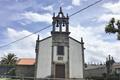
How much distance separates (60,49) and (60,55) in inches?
36.6

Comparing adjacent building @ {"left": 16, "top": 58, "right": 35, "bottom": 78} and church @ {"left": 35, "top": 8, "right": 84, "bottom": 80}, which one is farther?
adjacent building @ {"left": 16, "top": 58, "right": 35, "bottom": 78}

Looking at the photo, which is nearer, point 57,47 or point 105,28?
point 105,28

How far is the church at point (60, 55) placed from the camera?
37.5 m

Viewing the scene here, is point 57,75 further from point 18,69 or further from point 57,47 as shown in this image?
point 18,69

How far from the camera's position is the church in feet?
123

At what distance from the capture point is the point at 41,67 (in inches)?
1473

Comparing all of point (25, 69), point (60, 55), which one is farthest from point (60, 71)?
point (25, 69)

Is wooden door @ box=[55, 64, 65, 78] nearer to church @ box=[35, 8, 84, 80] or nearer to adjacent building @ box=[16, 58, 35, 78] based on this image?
church @ box=[35, 8, 84, 80]

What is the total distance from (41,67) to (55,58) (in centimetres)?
250

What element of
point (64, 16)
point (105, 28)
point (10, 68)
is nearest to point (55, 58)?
point (64, 16)

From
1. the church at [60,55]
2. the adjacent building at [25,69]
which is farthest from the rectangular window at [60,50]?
the adjacent building at [25,69]

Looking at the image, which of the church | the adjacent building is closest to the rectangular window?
the church

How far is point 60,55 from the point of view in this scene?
38.0m

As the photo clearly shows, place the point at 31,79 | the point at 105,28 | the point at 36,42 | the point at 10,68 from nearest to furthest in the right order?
the point at 105,28 → the point at 31,79 → the point at 36,42 → the point at 10,68
